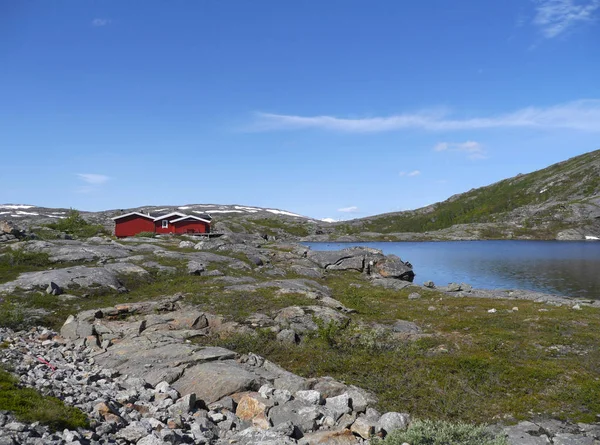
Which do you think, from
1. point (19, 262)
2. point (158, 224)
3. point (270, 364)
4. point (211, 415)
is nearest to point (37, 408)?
point (211, 415)

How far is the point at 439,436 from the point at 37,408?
11.5 metres

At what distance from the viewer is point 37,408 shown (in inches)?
431

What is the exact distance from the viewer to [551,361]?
20.0 m

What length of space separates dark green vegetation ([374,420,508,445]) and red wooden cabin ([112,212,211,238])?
93.8 metres

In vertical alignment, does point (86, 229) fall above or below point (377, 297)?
above

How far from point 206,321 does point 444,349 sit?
1398 cm

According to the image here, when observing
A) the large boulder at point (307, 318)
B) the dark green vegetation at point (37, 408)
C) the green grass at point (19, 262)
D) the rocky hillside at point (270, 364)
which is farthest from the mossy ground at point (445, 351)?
the dark green vegetation at point (37, 408)

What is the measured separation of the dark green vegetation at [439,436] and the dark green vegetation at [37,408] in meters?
8.72

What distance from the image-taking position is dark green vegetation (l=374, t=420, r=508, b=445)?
11.8 m

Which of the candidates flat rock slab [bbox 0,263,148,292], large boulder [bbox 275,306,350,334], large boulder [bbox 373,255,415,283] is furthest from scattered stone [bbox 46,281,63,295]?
large boulder [bbox 373,255,415,283]

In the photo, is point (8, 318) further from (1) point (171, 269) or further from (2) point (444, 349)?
(2) point (444, 349)

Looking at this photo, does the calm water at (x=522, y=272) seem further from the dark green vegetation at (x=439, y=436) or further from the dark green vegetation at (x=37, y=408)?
the dark green vegetation at (x=37, y=408)

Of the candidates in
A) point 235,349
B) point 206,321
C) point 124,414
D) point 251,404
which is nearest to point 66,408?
point 124,414

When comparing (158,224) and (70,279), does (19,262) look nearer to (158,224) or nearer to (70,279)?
(70,279)
